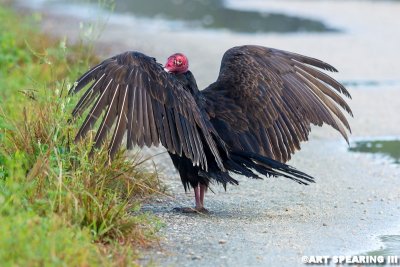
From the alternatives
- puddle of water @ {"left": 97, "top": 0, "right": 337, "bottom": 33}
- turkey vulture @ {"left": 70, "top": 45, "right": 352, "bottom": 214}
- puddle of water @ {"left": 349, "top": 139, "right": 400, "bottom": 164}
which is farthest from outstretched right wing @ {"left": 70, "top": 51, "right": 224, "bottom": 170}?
puddle of water @ {"left": 97, "top": 0, "right": 337, "bottom": 33}

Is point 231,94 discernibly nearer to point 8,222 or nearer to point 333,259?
point 333,259

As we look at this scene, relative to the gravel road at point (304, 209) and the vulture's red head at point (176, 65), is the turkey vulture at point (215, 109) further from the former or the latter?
the gravel road at point (304, 209)

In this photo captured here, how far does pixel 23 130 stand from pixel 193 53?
301 inches

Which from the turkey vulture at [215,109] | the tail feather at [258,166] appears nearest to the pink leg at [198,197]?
the turkey vulture at [215,109]

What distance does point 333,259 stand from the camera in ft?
16.4

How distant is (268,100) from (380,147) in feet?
8.45

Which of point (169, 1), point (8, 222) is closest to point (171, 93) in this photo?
point (8, 222)

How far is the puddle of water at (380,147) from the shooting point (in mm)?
8188

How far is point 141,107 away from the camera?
543 centimetres

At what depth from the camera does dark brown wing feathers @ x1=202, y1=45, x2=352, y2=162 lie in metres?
6.05

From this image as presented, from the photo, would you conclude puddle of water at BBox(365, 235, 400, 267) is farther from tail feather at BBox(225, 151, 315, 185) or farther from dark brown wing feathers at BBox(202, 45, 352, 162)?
dark brown wing feathers at BBox(202, 45, 352, 162)

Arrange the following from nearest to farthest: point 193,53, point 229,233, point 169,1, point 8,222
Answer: point 8,222, point 229,233, point 193,53, point 169,1

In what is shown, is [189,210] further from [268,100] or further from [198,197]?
[268,100]

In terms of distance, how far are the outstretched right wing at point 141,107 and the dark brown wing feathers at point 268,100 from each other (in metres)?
0.42
